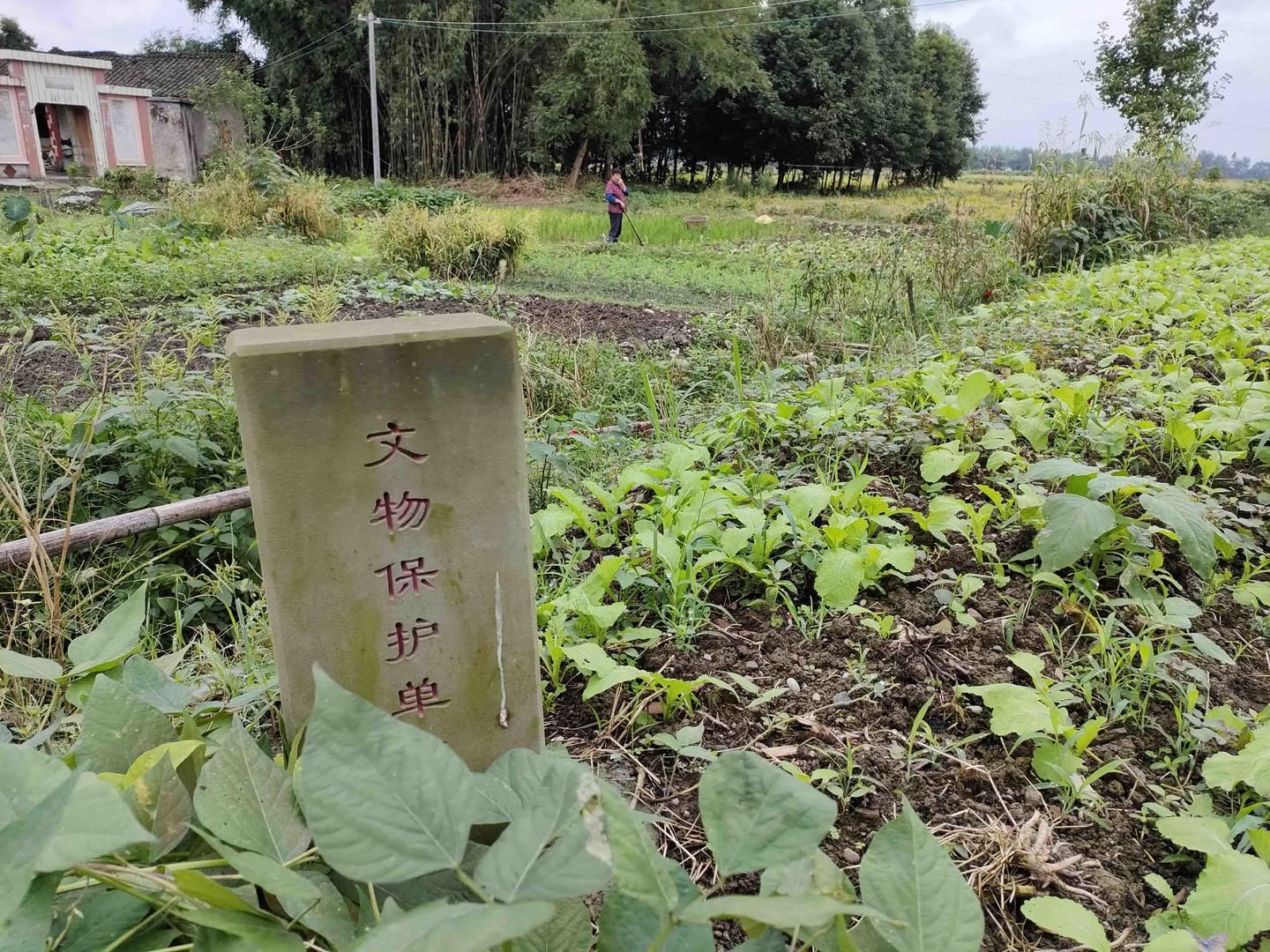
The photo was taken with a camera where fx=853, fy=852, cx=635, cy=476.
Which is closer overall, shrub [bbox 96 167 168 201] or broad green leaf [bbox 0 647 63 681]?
broad green leaf [bbox 0 647 63 681]

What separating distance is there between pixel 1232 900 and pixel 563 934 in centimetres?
85

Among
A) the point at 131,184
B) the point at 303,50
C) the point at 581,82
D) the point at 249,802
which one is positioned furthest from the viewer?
the point at 303,50

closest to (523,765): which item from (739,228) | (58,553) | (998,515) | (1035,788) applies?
(1035,788)

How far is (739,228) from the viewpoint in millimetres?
14102

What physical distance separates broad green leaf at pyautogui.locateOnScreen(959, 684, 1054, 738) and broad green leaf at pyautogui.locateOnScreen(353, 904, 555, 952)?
102 cm

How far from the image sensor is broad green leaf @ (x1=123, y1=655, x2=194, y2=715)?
3.92 ft

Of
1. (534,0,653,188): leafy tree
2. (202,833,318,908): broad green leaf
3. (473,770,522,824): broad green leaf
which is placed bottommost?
(473,770,522,824): broad green leaf

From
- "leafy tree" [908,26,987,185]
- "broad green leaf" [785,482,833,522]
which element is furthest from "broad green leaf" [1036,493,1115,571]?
"leafy tree" [908,26,987,185]

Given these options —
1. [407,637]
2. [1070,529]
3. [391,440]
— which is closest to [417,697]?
[407,637]

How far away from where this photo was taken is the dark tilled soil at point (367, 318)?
3811 mm

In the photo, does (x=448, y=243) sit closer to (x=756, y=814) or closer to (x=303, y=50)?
(x=756, y=814)

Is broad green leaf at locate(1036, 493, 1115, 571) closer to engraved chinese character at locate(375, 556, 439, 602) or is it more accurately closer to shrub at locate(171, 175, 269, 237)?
engraved chinese character at locate(375, 556, 439, 602)

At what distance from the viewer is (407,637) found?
1.15m

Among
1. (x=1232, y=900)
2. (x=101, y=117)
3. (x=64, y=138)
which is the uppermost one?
(x=101, y=117)
